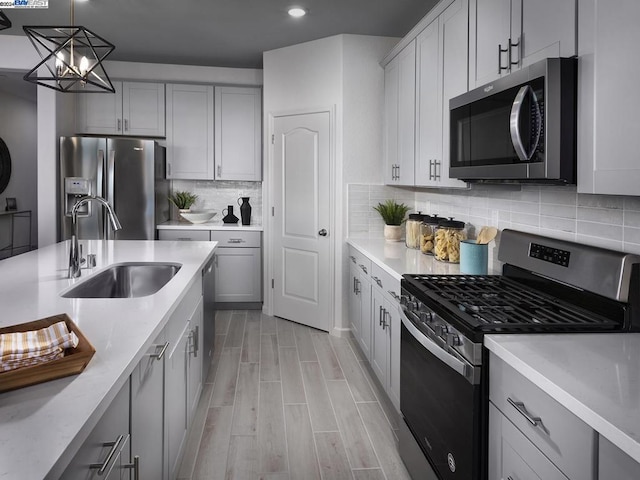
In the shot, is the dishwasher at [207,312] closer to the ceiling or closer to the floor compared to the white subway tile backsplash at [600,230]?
closer to the floor

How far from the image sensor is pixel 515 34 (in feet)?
6.75

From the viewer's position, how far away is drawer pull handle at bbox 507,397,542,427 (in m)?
1.26

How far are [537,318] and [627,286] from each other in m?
0.29

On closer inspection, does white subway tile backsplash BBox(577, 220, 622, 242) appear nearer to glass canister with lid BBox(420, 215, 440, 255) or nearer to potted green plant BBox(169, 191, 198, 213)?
glass canister with lid BBox(420, 215, 440, 255)

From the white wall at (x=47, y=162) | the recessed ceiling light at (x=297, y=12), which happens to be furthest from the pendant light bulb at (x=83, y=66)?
the white wall at (x=47, y=162)

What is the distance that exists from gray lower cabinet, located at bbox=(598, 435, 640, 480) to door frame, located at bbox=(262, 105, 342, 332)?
3.48 m

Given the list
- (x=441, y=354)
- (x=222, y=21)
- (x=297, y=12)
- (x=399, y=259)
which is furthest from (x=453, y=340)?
(x=222, y=21)

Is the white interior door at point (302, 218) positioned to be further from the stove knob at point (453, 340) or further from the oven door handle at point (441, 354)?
the stove knob at point (453, 340)

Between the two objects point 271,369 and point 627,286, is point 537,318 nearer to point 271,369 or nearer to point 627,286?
point 627,286

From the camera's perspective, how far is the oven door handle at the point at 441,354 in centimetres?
160

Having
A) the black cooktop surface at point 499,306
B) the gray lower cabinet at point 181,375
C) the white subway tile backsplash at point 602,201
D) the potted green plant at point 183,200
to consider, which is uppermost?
the potted green plant at point 183,200

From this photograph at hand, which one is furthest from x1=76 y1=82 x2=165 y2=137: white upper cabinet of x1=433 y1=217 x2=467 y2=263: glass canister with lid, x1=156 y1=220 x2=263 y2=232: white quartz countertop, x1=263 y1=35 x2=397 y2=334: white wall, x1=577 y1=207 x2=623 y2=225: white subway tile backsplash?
x1=577 y1=207 x2=623 y2=225: white subway tile backsplash

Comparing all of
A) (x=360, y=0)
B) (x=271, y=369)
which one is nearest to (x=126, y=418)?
(x=271, y=369)

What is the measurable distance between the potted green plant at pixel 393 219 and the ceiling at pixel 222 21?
147 cm
